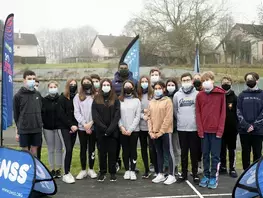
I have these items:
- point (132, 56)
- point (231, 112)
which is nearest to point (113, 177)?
point (231, 112)

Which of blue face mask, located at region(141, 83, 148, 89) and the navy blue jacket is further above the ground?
blue face mask, located at region(141, 83, 148, 89)

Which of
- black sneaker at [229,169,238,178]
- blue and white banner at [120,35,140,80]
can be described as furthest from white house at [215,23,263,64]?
black sneaker at [229,169,238,178]

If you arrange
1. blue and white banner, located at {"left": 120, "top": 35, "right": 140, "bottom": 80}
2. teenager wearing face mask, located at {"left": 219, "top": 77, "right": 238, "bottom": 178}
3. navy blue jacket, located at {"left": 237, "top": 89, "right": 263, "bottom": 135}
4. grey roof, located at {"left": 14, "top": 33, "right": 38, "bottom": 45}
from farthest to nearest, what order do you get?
grey roof, located at {"left": 14, "top": 33, "right": 38, "bottom": 45}, blue and white banner, located at {"left": 120, "top": 35, "right": 140, "bottom": 80}, teenager wearing face mask, located at {"left": 219, "top": 77, "right": 238, "bottom": 178}, navy blue jacket, located at {"left": 237, "top": 89, "right": 263, "bottom": 135}

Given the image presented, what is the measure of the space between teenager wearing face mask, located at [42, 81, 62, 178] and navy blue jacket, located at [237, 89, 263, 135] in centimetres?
337

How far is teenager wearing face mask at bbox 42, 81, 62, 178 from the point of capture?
6.40 meters

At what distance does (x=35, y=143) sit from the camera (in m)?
6.29

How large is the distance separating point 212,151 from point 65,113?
8.98ft

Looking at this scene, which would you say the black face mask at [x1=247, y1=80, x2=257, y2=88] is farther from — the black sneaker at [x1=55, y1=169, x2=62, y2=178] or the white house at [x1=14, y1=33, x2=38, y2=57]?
the white house at [x1=14, y1=33, x2=38, y2=57]

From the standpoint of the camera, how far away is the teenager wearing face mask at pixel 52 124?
640 centimetres

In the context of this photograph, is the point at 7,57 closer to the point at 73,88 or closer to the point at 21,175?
the point at 73,88

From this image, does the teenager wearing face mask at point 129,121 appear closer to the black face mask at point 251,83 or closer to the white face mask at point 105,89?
the white face mask at point 105,89

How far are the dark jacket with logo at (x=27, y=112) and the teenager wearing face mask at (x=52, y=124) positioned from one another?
0.25m

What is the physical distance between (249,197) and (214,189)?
1057 millimetres

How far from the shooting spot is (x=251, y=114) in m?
5.91
